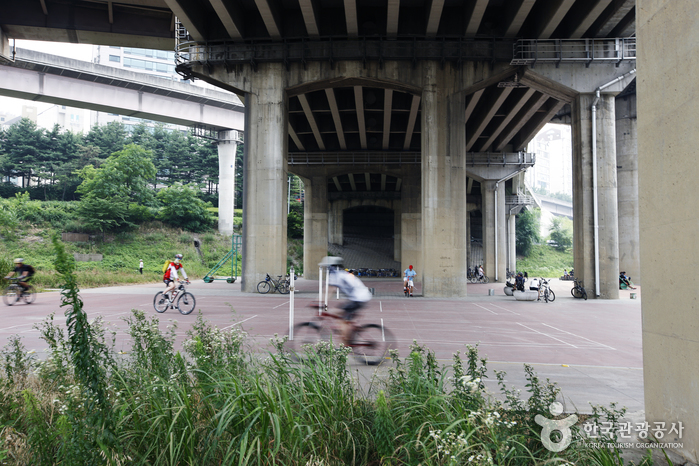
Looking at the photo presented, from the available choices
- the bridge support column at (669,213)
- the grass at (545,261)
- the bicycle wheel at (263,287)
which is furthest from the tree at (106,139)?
the bridge support column at (669,213)

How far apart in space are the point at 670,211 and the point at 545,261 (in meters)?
94.1

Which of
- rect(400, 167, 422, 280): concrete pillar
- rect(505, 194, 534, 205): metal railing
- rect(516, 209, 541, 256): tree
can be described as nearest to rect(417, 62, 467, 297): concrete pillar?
rect(400, 167, 422, 280): concrete pillar

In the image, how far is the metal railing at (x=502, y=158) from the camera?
43.7m

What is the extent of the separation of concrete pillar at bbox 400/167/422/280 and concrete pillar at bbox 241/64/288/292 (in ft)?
69.3

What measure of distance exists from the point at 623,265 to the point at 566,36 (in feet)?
72.5

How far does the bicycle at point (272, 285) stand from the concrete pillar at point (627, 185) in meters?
29.5

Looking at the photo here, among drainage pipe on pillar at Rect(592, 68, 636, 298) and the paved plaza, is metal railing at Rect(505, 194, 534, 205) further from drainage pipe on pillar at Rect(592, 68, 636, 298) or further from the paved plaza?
the paved plaza

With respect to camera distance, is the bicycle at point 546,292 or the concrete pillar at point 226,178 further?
the concrete pillar at point 226,178

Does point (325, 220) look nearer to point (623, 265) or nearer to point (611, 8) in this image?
point (623, 265)

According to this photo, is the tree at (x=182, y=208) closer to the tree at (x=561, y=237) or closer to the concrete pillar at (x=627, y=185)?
the concrete pillar at (x=627, y=185)

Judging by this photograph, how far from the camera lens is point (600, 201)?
76.6 ft

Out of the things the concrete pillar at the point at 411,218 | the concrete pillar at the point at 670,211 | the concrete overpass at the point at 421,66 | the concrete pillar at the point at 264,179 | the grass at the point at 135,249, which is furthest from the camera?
the concrete pillar at the point at 411,218

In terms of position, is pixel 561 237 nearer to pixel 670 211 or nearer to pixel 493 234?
pixel 493 234

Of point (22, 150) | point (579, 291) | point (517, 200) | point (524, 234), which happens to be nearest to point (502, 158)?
point (517, 200)
